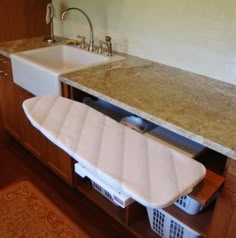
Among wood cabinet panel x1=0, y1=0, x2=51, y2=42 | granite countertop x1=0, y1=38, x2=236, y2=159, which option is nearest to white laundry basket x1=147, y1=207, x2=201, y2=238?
granite countertop x1=0, y1=38, x2=236, y2=159

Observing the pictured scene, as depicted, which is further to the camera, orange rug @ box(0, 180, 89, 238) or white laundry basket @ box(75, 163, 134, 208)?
orange rug @ box(0, 180, 89, 238)

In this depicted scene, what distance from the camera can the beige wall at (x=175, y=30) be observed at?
1468mm

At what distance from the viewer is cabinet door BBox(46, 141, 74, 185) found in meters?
1.79

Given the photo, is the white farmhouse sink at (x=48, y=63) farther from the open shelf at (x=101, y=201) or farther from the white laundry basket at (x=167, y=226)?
the white laundry basket at (x=167, y=226)

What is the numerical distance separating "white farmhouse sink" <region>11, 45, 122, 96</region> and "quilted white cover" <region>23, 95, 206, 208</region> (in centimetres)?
36

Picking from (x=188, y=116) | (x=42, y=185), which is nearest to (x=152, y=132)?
(x=188, y=116)

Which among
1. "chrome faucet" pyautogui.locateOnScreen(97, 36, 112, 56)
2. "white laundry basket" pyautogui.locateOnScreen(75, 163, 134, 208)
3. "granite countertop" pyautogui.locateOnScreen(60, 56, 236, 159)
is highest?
"chrome faucet" pyautogui.locateOnScreen(97, 36, 112, 56)

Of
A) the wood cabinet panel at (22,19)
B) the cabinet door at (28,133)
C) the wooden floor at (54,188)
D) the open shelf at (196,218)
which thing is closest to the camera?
the open shelf at (196,218)

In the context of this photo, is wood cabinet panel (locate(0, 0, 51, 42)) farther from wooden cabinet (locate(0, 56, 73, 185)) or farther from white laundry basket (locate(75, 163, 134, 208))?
white laundry basket (locate(75, 163, 134, 208))

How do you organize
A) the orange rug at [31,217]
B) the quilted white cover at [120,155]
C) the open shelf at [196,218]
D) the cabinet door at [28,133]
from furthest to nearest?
1. the cabinet door at [28,133]
2. the orange rug at [31,217]
3. the open shelf at [196,218]
4. the quilted white cover at [120,155]

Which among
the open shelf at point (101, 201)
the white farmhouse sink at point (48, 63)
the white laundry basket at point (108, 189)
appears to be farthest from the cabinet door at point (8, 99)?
the white laundry basket at point (108, 189)

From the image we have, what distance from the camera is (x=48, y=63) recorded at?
215cm

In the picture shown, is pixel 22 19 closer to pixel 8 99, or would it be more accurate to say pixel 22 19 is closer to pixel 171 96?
pixel 8 99

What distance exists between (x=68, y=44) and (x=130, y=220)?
4.49ft
